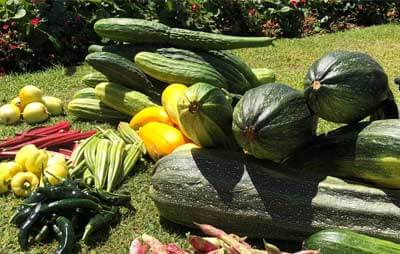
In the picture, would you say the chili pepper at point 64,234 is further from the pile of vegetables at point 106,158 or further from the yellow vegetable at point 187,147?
the yellow vegetable at point 187,147

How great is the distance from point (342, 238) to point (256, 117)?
0.91 metres

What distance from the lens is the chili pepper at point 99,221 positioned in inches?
155

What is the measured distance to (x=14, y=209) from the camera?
4.41m

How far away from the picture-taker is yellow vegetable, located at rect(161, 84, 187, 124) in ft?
15.8

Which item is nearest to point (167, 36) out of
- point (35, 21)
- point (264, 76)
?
point (264, 76)

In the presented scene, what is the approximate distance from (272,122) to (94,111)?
308 centimetres

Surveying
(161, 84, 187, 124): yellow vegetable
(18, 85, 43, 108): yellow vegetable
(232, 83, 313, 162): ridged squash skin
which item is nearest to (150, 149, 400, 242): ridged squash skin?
(232, 83, 313, 162): ridged squash skin

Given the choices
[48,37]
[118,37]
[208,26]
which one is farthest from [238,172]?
[208,26]

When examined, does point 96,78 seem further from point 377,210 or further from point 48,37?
point 377,210

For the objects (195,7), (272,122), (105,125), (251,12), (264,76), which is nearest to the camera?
(272,122)

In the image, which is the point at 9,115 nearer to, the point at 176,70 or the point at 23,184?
the point at 23,184

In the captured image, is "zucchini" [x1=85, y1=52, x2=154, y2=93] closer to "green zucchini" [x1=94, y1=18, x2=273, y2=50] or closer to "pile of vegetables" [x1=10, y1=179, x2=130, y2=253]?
"green zucchini" [x1=94, y1=18, x2=273, y2=50]

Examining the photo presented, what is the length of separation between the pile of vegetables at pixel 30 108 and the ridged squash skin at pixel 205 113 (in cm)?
281

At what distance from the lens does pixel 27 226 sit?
154 inches
